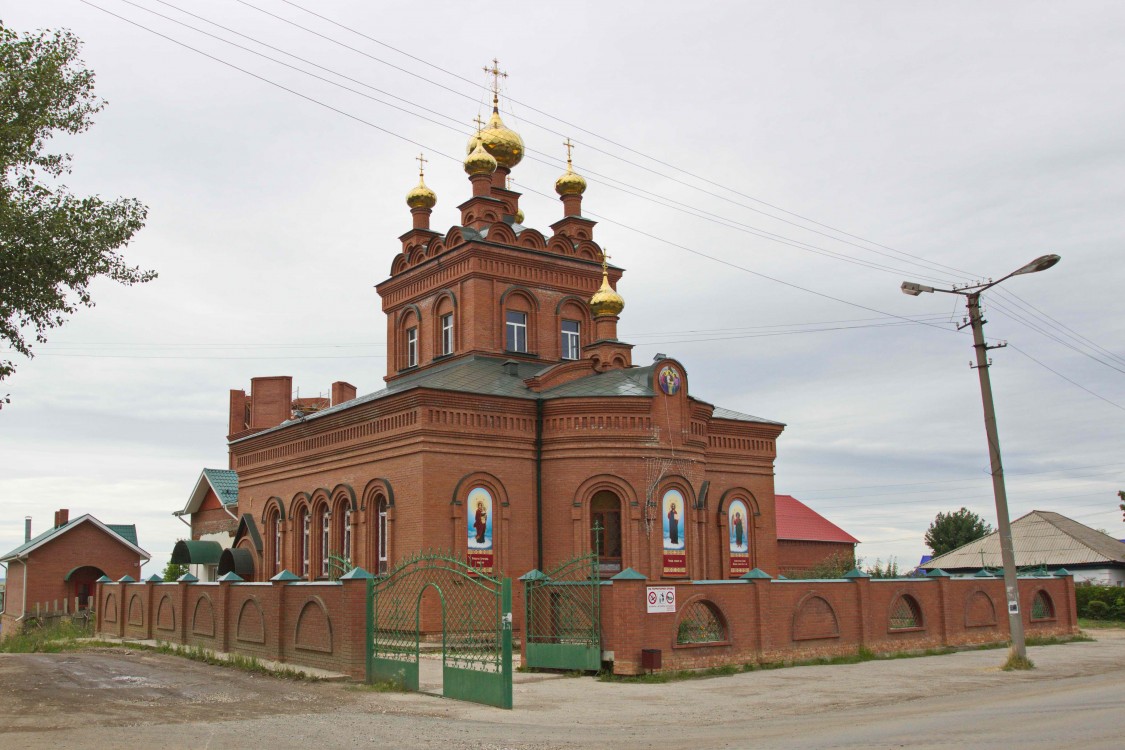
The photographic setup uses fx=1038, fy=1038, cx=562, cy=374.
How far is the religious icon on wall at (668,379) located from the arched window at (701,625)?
5999 millimetres

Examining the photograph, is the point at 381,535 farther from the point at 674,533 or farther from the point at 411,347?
the point at 411,347

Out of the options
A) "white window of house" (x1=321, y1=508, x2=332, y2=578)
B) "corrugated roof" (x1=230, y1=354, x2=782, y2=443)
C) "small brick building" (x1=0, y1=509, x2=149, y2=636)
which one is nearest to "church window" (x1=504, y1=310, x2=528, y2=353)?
"corrugated roof" (x1=230, y1=354, x2=782, y2=443)

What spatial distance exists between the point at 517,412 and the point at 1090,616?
19.7 meters

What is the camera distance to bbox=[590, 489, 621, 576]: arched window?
20781mm

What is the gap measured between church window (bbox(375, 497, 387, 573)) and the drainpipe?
3095 millimetres

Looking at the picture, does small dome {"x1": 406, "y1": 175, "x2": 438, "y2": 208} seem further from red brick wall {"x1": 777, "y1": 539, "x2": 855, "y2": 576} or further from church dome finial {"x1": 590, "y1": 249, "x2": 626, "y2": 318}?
red brick wall {"x1": 777, "y1": 539, "x2": 855, "y2": 576}

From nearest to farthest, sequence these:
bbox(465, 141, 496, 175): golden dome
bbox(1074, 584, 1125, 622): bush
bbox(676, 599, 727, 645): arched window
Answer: bbox(676, 599, 727, 645): arched window
bbox(465, 141, 496, 175): golden dome
bbox(1074, 584, 1125, 622): bush

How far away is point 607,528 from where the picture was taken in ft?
68.5

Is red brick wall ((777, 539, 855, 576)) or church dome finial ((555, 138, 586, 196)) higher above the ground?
church dome finial ((555, 138, 586, 196))

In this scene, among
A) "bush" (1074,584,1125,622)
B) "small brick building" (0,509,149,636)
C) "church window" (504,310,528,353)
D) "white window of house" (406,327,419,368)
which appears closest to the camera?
"church window" (504,310,528,353)

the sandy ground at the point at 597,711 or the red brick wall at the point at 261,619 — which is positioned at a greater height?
the red brick wall at the point at 261,619

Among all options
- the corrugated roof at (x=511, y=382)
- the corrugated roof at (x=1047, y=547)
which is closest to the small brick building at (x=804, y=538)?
the corrugated roof at (x=1047, y=547)

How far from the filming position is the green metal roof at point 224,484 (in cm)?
3569

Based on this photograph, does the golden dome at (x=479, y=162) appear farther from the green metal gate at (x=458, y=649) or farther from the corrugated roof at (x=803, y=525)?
the corrugated roof at (x=803, y=525)
